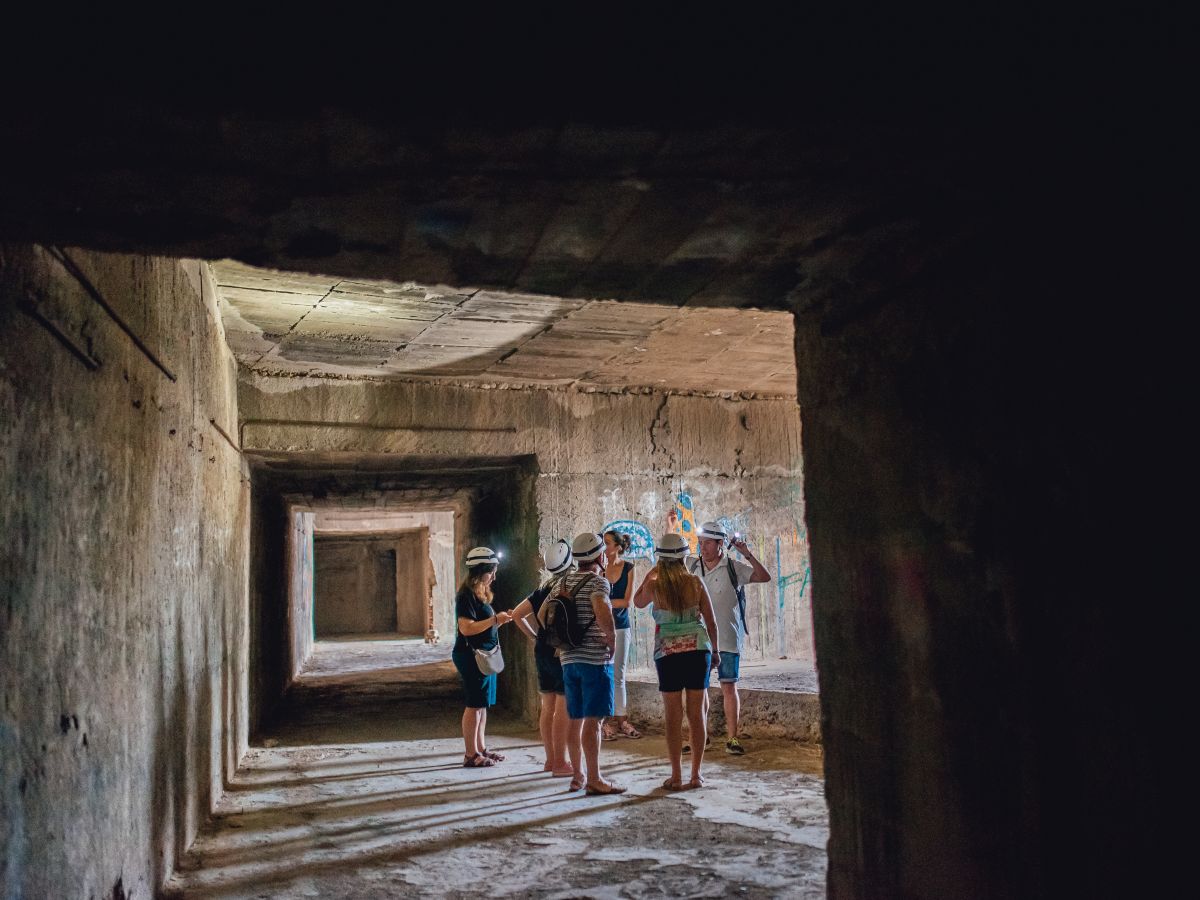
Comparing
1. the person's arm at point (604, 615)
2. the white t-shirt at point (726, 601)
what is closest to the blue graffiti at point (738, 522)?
the white t-shirt at point (726, 601)

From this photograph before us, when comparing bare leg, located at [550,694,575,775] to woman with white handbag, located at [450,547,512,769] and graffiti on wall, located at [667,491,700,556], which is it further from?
graffiti on wall, located at [667,491,700,556]

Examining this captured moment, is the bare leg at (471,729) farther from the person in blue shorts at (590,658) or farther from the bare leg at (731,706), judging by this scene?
Answer: the bare leg at (731,706)

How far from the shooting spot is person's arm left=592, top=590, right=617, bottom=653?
564 cm

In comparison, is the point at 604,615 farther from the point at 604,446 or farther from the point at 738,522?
the point at 738,522

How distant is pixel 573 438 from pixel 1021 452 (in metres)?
6.72

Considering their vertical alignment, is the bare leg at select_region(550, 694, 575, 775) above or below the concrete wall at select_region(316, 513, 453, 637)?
below

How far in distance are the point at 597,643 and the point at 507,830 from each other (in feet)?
4.03

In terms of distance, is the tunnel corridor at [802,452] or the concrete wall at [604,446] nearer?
the tunnel corridor at [802,452]

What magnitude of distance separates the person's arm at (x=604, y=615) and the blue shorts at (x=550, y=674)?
0.68 meters

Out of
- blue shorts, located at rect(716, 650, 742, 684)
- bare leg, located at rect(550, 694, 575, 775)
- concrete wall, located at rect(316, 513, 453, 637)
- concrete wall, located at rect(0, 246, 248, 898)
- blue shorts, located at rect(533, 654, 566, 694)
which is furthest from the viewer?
concrete wall, located at rect(316, 513, 453, 637)

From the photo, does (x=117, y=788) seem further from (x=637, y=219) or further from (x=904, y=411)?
(x=904, y=411)

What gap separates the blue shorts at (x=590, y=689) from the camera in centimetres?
569

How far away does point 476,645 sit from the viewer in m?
6.62

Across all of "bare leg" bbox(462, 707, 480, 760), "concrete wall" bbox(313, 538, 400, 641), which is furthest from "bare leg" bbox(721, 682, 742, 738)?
"concrete wall" bbox(313, 538, 400, 641)
